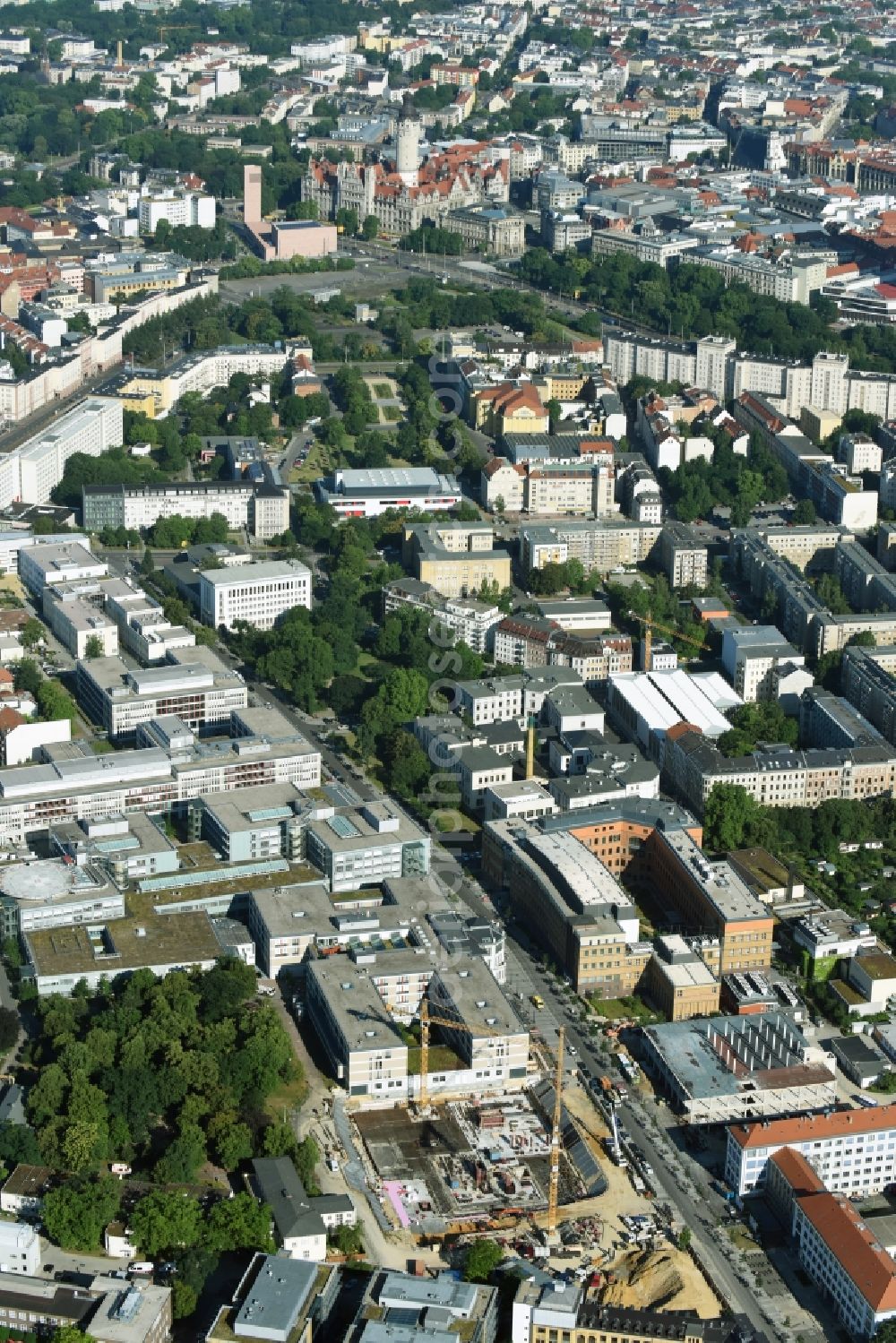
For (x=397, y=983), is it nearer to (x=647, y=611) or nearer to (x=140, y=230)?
(x=647, y=611)

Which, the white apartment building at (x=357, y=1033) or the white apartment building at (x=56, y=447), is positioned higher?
the white apartment building at (x=56, y=447)

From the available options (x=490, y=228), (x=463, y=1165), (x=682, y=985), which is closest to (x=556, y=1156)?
(x=463, y=1165)

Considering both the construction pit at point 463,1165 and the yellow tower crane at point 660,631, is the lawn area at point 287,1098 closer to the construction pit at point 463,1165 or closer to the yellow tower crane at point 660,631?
the construction pit at point 463,1165

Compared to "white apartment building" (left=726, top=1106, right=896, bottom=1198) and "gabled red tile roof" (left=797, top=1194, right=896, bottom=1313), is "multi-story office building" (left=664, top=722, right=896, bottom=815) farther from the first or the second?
"gabled red tile roof" (left=797, top=1194, right=896, bottom=1313)

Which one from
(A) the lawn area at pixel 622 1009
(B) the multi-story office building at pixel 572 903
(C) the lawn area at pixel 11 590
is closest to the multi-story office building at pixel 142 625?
(C) the lawn area at pixel 11 590

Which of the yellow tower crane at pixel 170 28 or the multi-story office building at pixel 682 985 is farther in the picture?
the yellow tower crane at pixel 170 28

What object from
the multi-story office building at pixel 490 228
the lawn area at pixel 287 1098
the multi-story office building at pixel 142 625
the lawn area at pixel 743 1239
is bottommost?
the lawn area at pixel 743 1239

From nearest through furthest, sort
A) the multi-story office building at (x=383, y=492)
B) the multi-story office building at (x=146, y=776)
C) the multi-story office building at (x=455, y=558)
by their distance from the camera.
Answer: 1. the multi-story office building at (x=146, y=776)
2. the multi-story office building at (x=455, y=558)
3. the multi-story office building at (x=383, y=492)
